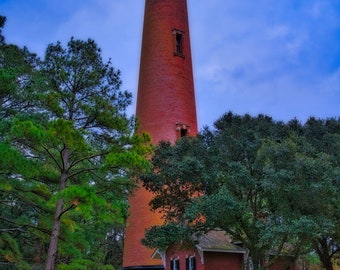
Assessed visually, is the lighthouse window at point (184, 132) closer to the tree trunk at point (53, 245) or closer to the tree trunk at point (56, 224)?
the tree trunk at point (56, 224)

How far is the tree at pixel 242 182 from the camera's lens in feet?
44.3

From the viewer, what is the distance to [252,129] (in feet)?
54.0

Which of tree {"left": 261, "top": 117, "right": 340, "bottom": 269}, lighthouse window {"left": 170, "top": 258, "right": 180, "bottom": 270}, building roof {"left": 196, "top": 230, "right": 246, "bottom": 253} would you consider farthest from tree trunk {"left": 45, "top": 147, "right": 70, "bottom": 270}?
lighthouse window {"left": 170, "top": 258, "right": 180, "bottom": 270}

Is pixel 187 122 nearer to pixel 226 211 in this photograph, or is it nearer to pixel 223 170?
pixel 223 170

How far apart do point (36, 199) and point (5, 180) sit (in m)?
1.52

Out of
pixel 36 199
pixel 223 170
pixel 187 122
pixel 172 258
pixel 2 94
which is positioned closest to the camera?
pixel 2 94

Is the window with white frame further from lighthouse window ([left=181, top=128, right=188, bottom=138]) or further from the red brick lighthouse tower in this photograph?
lighthouse window ([left=181, top=128, right=188, bottom=138])

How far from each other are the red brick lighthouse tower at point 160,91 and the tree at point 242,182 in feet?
14.5

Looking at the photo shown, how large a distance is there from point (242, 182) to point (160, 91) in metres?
9.55

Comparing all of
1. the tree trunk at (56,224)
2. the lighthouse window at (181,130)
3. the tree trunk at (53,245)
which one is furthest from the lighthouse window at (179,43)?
the tree trunk at (53,245)

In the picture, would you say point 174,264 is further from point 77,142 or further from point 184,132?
point 77,142

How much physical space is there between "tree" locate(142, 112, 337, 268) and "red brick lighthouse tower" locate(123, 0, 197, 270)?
14.5 feet

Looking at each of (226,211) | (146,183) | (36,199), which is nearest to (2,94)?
(36,199)

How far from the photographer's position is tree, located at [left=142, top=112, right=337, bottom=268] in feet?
44.3
